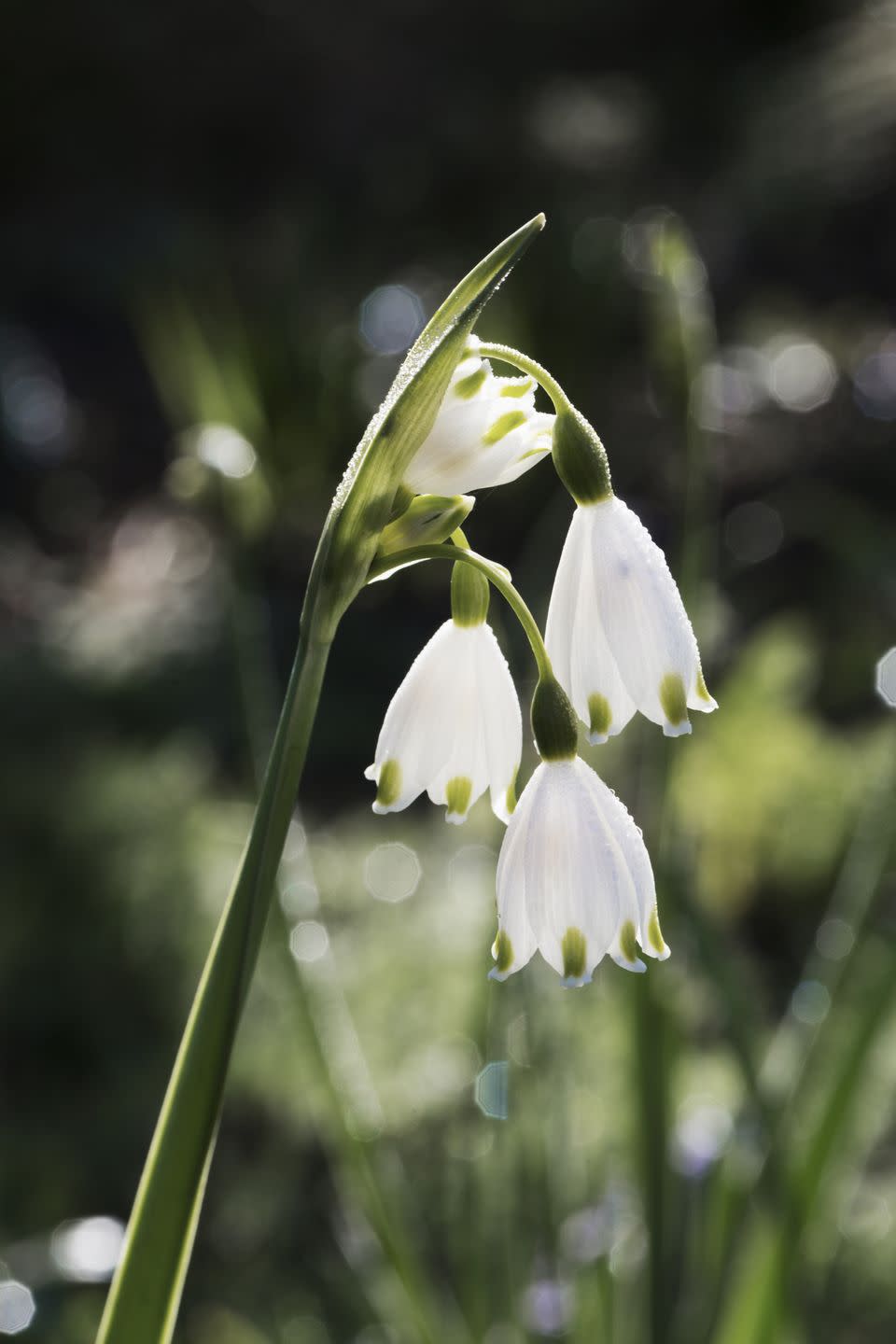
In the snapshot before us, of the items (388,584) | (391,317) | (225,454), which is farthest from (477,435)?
(391,317)

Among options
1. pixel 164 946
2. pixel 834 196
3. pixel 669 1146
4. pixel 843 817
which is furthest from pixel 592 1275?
pixel 834 196

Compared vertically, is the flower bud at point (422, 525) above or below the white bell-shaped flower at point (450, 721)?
above

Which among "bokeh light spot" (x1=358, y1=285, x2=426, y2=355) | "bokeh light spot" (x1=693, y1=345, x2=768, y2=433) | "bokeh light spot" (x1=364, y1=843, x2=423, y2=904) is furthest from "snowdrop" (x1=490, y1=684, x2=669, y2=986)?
"bokeh light spot" (x1=358, y1=285, x2=426, y2=355)

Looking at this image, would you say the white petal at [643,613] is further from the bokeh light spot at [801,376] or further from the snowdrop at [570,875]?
the bokeh light spot at [801,376]

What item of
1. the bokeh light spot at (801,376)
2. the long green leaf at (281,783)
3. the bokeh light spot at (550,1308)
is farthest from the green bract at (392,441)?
the bokeh light spot at (801,376)

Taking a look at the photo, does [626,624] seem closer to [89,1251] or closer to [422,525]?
[422,525]

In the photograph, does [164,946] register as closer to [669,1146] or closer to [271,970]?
[271,970]
